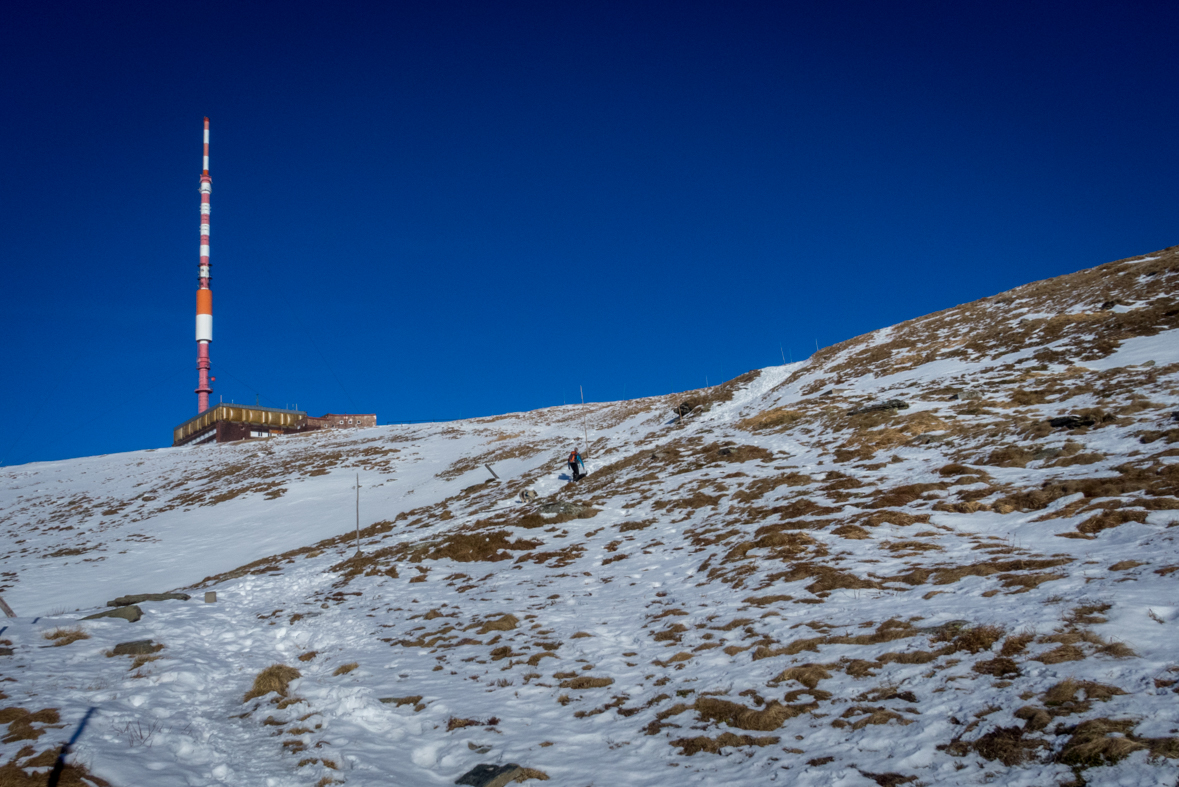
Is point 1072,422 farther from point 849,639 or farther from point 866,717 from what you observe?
point 866,717

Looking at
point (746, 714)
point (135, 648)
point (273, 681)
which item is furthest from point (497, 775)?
point (135, 648)

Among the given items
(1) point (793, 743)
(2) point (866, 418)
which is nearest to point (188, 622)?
(1) point (793, 743)

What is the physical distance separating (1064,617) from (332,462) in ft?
186

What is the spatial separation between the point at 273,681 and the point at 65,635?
5.45 m

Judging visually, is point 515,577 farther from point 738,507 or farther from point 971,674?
point 971,674

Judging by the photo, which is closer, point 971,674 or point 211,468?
point 971,674

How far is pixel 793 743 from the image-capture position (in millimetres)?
7180

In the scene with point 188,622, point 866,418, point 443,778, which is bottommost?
point 443,778

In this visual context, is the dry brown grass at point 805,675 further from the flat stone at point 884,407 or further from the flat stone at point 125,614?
the flat stone at point 884,407

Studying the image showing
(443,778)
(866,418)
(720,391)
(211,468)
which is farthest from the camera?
(211,468)

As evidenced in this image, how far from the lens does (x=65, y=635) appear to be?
12633 mm

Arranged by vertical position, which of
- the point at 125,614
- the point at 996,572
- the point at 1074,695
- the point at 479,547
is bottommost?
the point at 1074,695

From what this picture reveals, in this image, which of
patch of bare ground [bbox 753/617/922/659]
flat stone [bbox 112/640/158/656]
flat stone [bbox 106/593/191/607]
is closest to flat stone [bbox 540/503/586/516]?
flat stone [bbox 106/593/191/607]

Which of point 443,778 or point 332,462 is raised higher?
point 332,462
